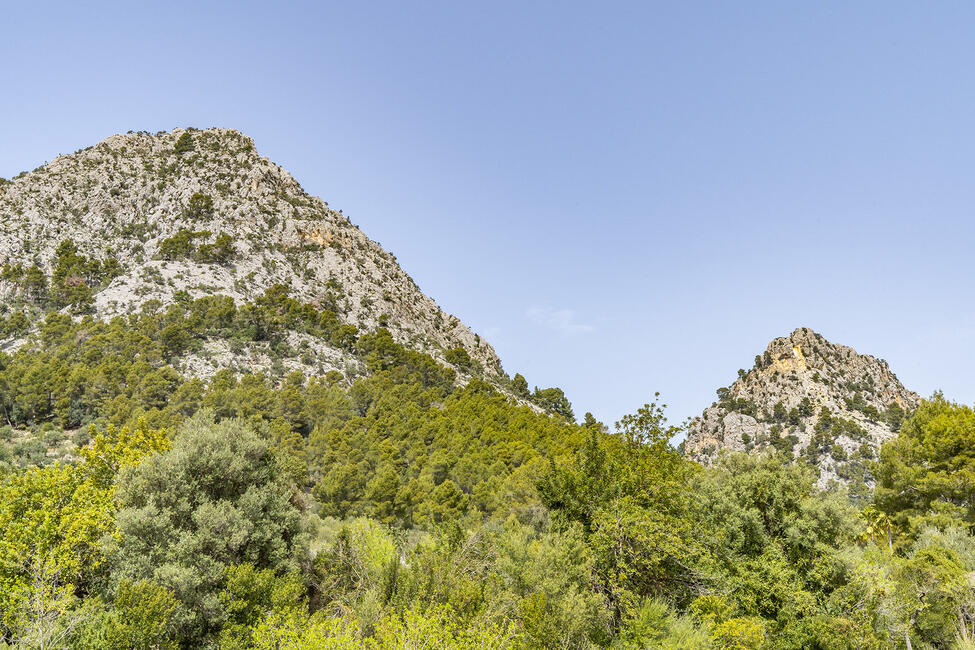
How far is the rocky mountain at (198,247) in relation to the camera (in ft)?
245

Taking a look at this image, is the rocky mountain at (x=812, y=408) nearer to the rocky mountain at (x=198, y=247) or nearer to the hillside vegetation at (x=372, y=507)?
the hillside vegetation at (x=372, y=507)

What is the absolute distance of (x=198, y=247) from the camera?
86.0 metres

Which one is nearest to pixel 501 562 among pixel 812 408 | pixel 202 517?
pixel 202 517

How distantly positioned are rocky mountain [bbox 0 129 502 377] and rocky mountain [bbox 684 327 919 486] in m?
53.4

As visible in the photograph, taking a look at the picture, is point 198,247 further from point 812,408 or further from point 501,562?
point 812,408

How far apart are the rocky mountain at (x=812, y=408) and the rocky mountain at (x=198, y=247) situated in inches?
2103

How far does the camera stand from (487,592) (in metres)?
18.6

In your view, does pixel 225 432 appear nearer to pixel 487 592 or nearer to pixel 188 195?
pixel 487 592

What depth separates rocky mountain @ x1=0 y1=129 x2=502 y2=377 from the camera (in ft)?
245

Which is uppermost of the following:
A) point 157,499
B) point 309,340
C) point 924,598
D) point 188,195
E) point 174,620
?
point 188,195

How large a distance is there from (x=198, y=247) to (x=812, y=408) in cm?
11951

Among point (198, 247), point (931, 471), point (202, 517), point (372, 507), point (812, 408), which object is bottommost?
point (372, 507)

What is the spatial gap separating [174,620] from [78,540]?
477 cm

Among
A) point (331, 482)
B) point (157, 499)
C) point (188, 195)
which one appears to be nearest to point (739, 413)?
point (331, 482)
